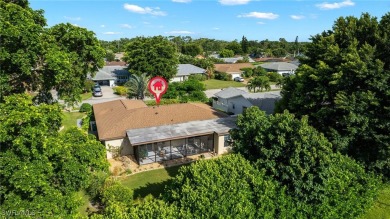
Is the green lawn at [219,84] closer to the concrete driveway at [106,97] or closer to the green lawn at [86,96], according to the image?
the concrete driveway at [106,97]

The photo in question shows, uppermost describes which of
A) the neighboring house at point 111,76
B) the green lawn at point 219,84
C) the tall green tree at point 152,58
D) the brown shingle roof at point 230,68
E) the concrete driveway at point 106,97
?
the tall green tree at point 152,58

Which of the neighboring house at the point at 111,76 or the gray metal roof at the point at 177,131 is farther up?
Result: the neighboring house at the point at 111,76

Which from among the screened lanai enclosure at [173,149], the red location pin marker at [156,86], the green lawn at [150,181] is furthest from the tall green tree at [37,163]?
the red location pin marker at [156,86]

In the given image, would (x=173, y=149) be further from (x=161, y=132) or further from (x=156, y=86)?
(x=156, y=86)

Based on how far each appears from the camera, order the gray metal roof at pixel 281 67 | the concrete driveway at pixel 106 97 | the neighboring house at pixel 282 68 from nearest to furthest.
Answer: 1. the concrete driveway at pixel 106 97
2. the neighboring house at pixel 282 68
3. the gray metal roof at pixel 281 67

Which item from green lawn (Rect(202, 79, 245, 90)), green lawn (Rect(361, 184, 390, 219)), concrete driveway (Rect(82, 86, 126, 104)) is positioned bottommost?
green lawn (Rect(361, 184, 390, 219))

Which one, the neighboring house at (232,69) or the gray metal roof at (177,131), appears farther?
the neighboring house at (232,69)

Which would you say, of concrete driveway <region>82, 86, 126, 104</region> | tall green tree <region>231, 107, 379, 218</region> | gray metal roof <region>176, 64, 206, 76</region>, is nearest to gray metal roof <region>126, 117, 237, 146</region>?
tall green tree <region>231, 107, 379, 218</region>

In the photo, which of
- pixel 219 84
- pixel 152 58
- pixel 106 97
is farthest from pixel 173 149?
pixel 219 84

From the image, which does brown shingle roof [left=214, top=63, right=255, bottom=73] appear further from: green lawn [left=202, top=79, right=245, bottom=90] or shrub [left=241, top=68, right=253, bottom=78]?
green lawn [left=202, top=79, right=245, bottom=90]
